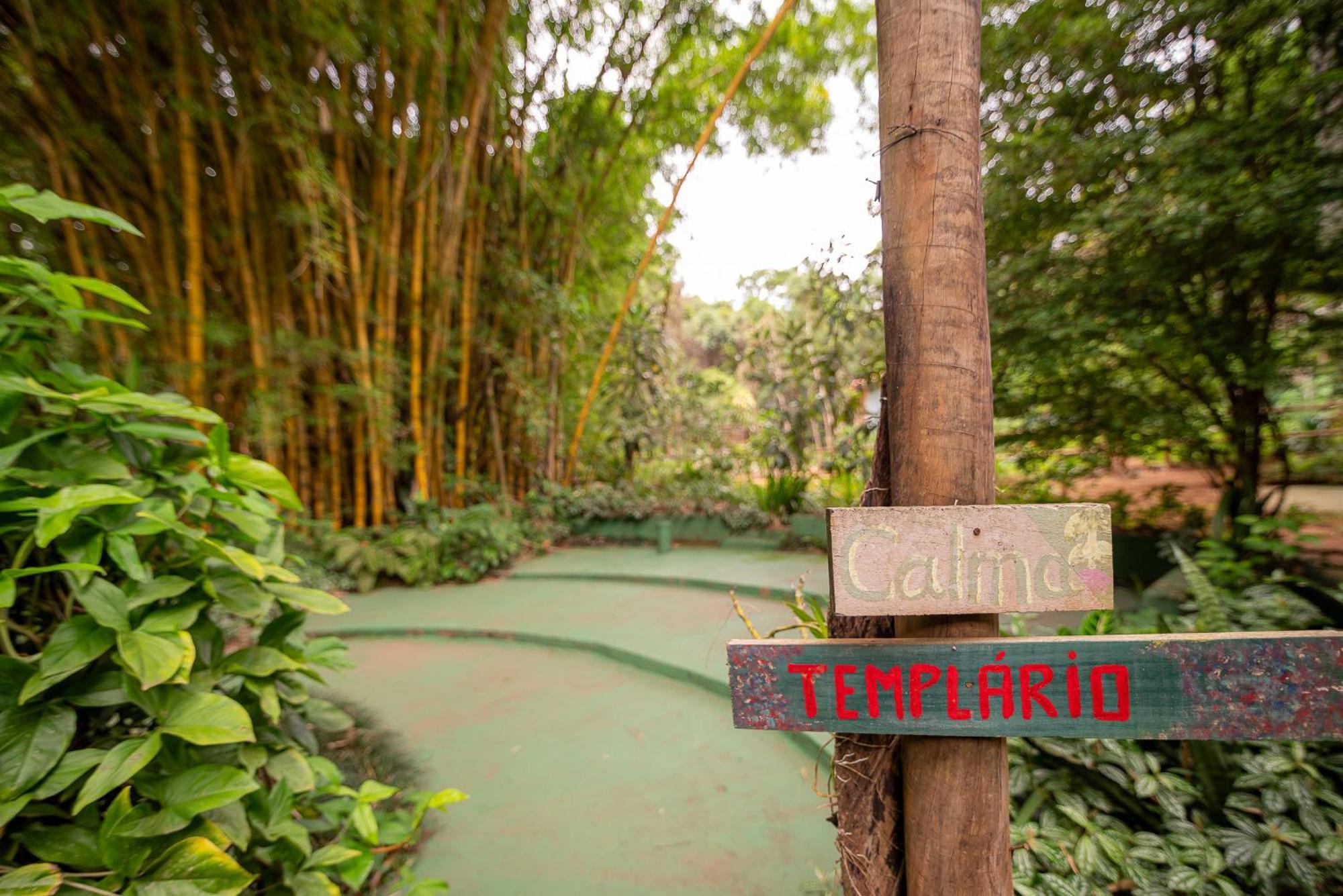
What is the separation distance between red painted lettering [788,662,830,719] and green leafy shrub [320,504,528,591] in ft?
13.2

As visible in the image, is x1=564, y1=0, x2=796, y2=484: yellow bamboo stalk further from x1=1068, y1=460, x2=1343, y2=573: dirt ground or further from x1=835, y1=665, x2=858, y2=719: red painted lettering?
x1=1068, y1=460, x2=1343, y2=573: dirt ground

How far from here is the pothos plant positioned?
751 millimetres

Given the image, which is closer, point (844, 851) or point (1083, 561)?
point (1083, 561)

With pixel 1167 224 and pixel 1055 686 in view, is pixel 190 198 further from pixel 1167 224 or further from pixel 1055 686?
pixel 1167 224

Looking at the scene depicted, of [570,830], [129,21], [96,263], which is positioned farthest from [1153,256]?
[96,263]

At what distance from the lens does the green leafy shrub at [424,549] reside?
425 centimetres

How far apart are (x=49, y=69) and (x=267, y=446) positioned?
239 centimetres

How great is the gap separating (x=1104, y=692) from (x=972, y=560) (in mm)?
248

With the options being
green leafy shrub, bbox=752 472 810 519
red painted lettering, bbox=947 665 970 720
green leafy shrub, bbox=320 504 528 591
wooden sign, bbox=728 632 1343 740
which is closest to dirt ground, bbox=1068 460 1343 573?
green leafy shrub, bbox=752 472 810 519

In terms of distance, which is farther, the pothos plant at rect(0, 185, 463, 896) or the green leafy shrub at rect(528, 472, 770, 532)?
the green leafy shrub at rect(528, 472, 770, 532)

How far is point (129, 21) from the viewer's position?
3.02 metres

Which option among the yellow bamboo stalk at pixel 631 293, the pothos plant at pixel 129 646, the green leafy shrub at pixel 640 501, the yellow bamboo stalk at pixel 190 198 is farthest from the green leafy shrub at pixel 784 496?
the yellow bamboo stalk at pixel 190 198

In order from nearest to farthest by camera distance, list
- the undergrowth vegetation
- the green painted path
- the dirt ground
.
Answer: the undergrowth vegetation, the green painted path, the dirt ground

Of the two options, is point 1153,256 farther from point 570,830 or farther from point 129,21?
point 129,21
